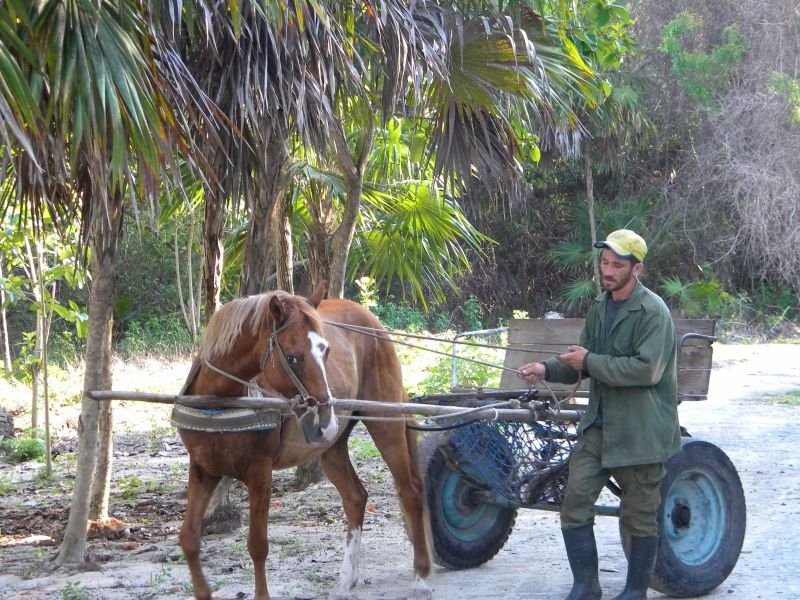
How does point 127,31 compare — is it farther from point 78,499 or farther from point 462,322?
point 462,322

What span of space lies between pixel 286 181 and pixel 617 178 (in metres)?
17.2

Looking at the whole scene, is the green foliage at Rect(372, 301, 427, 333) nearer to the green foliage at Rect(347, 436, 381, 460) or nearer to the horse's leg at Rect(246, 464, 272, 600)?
the green foliage at Rect(347, 436, 381, 460)

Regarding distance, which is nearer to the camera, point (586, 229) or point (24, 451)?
point (24, 451)

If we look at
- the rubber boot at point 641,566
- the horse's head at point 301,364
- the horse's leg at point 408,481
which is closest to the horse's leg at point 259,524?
the horse's head at point 301,364

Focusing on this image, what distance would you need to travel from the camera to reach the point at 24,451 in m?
10.4

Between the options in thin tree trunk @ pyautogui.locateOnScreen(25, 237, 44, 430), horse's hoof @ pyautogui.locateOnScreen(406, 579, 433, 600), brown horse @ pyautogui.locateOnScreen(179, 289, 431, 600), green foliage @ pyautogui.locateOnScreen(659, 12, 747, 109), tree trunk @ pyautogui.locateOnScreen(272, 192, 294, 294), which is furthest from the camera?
green foliage @ pyautogui.locateOnScreen(659, 12, 747, 109)

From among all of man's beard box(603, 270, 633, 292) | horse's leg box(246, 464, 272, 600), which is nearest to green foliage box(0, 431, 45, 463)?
horse's leg box(246, 464, 272, 600)

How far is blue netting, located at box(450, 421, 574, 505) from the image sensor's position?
559cm

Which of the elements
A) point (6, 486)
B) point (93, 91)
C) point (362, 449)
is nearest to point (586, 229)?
point (362, 449)

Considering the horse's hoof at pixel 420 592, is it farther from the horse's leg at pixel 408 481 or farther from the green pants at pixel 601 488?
the green pants at pixel 601 488

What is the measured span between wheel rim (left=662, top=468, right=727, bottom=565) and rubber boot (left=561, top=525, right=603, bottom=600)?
72cm

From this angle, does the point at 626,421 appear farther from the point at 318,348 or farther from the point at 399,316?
the point at 399,316

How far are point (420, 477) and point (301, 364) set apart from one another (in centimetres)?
176

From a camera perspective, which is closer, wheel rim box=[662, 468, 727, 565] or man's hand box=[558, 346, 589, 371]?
man's hand box=[558, 346, 589, 371]
